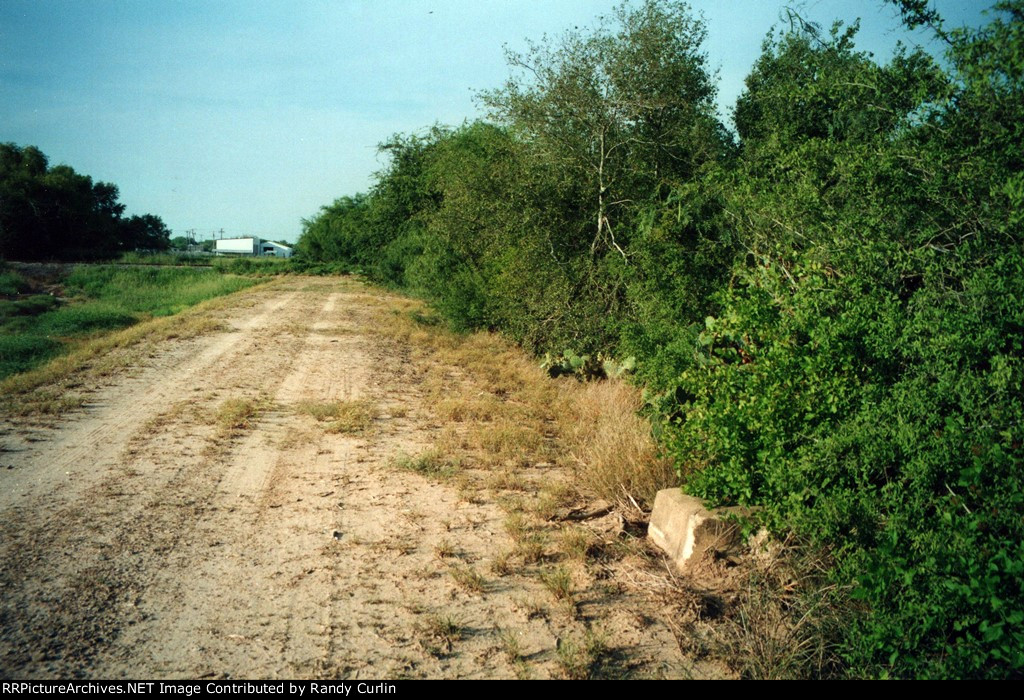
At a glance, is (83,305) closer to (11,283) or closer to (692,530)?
(11,283)

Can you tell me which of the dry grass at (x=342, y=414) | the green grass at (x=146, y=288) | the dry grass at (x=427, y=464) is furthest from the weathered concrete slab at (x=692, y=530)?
the green grass at (x=146, y=288)

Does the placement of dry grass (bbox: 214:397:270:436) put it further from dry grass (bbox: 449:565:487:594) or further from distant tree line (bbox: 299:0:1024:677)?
distant tree line (bbox: 299:0:1024:677)

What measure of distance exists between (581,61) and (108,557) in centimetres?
1169

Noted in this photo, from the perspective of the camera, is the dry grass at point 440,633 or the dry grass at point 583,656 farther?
the dry grass at point 440,633

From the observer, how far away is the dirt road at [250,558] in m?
3.77

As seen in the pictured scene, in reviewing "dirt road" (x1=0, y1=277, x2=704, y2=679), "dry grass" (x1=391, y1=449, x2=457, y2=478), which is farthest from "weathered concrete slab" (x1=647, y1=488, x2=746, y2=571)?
"dry grass" (x1=391, y1=449, x2=457, y2=478)

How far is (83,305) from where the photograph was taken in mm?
27594

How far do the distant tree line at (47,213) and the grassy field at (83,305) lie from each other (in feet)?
49.1

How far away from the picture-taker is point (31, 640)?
3.77 meters

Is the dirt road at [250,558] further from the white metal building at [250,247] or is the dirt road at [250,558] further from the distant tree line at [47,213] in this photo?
the white metal building at [250,247]

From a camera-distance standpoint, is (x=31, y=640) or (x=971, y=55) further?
(x=971, y=55)

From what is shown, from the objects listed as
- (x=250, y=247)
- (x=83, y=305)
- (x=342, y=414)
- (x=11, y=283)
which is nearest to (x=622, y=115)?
(x=342, y=414)
